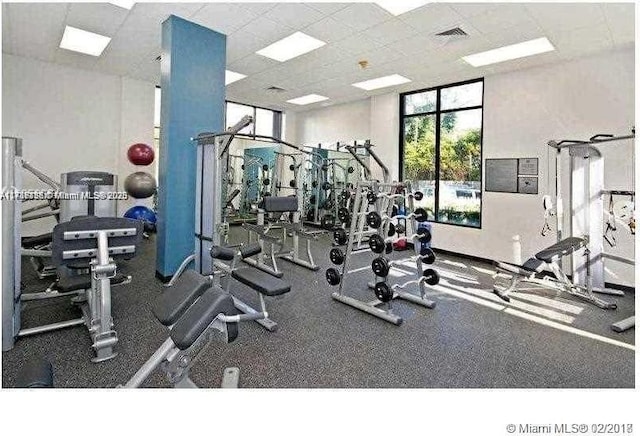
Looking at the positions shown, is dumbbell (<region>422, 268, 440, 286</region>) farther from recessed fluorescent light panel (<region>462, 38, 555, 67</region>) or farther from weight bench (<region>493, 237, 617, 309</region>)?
recessed fluorescent light panel (<region>462, 38, 555, 67</region>)

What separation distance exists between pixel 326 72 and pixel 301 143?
3.17 metres

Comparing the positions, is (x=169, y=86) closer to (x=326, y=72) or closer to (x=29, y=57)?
(x=326, y=72)

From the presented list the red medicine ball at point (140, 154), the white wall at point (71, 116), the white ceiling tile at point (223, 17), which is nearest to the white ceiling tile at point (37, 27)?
the white wall at point (71, 116)

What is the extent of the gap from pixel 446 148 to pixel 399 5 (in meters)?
2.82

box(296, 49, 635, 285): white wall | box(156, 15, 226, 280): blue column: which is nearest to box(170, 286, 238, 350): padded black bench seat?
box(156, 15, 226, 280): blue column

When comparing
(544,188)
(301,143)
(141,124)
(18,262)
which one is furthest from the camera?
(301,143)

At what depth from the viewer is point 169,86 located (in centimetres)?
337

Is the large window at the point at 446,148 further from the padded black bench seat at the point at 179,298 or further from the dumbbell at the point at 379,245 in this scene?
the padded black bench seat at the point at 179,298

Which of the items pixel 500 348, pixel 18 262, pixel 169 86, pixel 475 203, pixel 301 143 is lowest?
pixel 500 348

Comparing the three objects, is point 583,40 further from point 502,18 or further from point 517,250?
point 517,250

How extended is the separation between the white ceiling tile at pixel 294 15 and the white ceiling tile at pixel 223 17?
0.71ft

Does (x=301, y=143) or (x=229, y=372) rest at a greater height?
(x=301, y=143)

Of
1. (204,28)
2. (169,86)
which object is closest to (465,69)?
(204,28)

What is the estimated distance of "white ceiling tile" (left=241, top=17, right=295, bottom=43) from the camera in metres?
3.55
